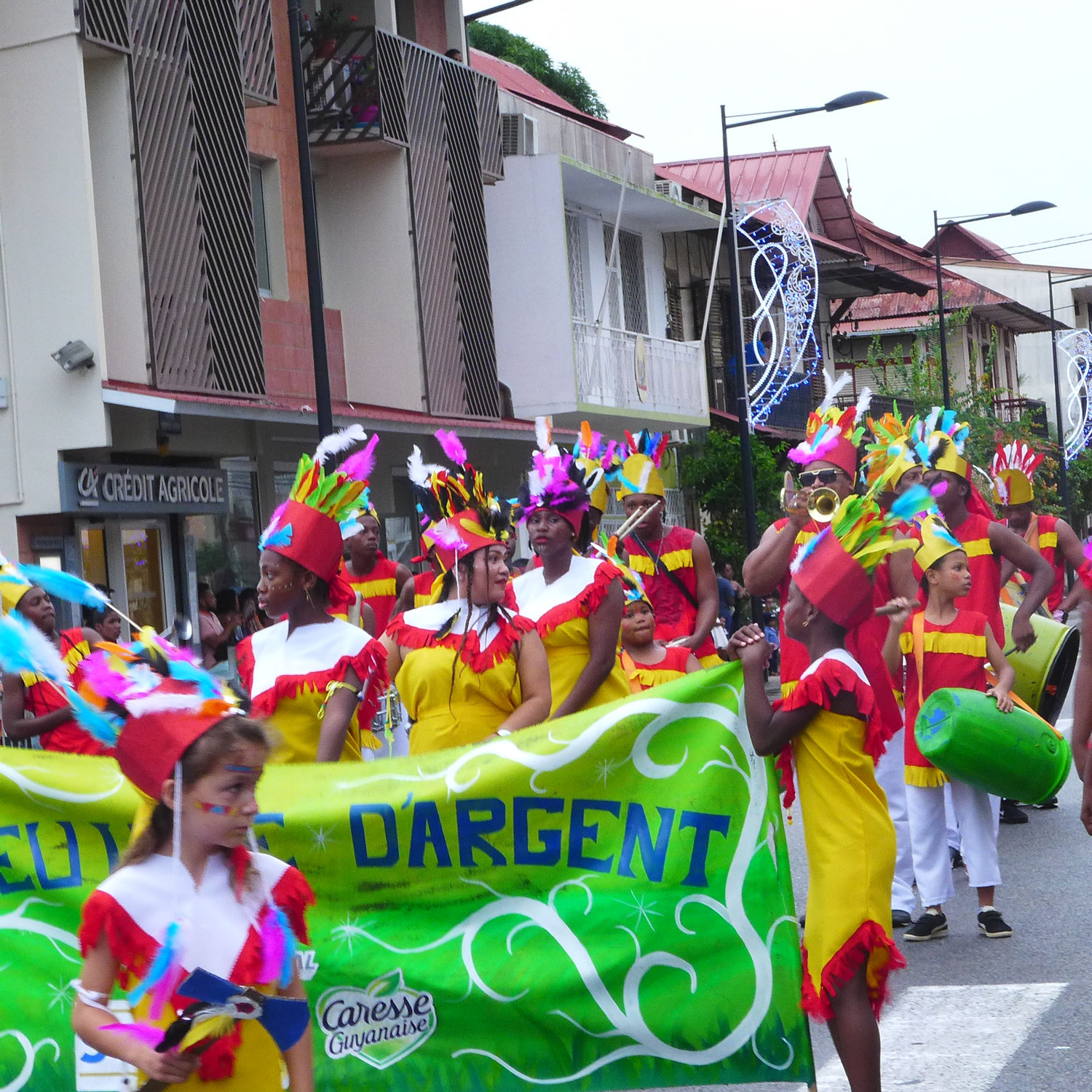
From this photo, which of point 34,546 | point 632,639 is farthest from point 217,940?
point 34,546

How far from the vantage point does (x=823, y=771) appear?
5.08 meters

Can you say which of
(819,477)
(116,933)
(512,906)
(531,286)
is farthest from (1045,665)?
(531,286)

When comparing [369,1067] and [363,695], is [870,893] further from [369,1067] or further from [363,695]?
[363,695]

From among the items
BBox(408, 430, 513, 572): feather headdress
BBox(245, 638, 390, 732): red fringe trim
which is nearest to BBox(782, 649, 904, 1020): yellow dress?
BBox(245, 638, 390, 732): red fringe trim

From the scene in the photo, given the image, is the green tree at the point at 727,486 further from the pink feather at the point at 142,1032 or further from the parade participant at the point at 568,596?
the pink feather at the point at 142,1032

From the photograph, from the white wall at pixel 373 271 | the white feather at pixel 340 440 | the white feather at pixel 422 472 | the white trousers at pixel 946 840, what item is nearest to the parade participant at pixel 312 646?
the white feather at pixel 340 440

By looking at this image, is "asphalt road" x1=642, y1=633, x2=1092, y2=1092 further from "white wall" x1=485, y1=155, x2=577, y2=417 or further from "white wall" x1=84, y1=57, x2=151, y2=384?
"white wall" x1=485, y1=155, x2=577, y2=417

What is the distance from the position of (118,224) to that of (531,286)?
10234 millimetres

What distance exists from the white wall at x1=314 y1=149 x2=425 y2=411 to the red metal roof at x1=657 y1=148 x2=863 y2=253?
17968mm

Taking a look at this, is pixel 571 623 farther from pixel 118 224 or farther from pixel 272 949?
pixel 118 224

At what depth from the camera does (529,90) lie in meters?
33.8

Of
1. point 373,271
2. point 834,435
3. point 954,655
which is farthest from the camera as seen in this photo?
point 373,271

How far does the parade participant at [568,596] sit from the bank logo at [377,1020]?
1841mm

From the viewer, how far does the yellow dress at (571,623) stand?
687 centimetres
